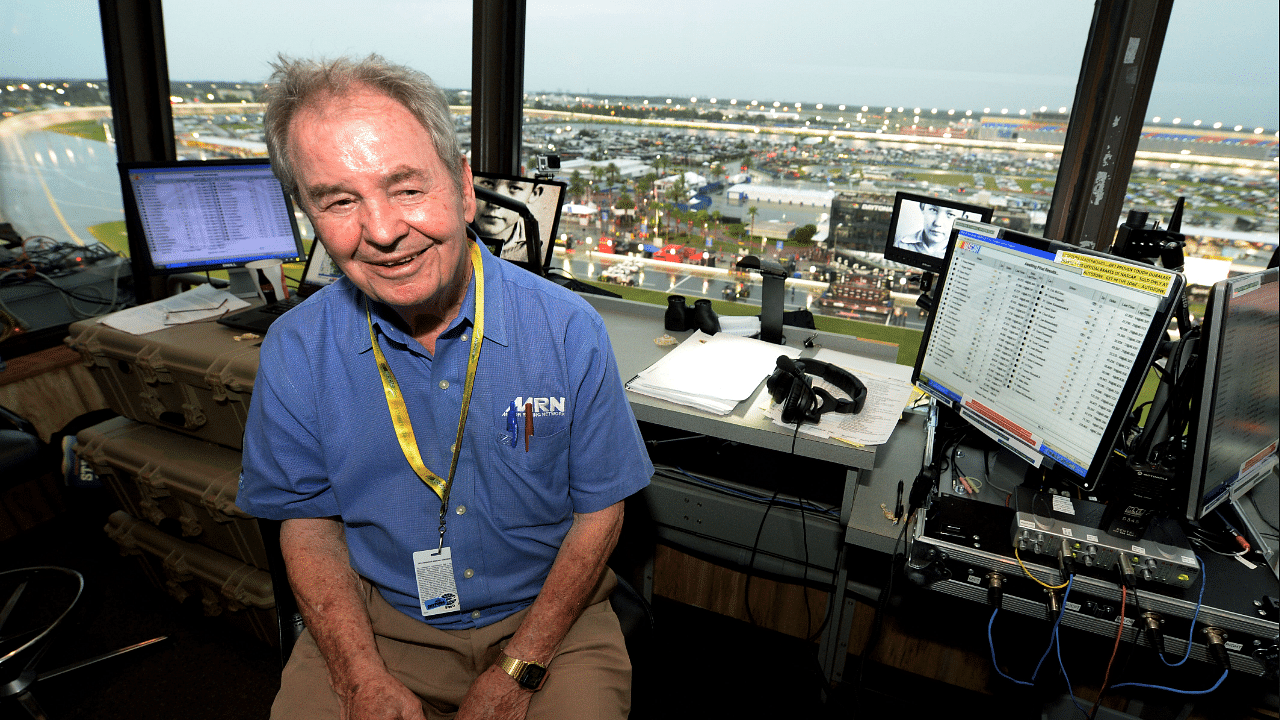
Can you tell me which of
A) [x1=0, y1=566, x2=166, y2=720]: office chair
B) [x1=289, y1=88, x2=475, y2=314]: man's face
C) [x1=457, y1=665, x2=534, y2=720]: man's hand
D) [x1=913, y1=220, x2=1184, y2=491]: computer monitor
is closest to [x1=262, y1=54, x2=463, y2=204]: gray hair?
[x1=289, y1=88, x2=475, y2=314]: man's face

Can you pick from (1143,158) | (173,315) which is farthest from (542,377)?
(1143,158)

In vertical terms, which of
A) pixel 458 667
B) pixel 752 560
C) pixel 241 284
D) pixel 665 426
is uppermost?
pixel 241 284

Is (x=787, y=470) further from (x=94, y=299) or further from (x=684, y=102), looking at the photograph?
(x=94, y=299)

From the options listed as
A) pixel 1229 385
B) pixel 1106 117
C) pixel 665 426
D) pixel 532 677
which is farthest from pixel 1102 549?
pixel 1106 117

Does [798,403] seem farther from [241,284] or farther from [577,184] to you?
[241,284]

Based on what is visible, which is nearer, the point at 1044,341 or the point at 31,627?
the point at 1044,341

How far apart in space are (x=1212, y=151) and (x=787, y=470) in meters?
1.76

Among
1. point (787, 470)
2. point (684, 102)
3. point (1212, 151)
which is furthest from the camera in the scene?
point (684, 102)

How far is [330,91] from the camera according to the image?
949mm

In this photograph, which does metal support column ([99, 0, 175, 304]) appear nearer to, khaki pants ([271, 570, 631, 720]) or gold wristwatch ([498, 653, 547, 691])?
khaki pants ([271, 570, 631, 720])

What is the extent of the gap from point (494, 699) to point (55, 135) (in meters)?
3.03

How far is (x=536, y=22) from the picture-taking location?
2.87 metres

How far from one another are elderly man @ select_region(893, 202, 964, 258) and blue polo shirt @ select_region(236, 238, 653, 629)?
1.54 m

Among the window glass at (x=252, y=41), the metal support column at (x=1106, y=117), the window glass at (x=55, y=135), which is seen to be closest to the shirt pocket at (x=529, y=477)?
the metal support column at (x=1106, y=117)
